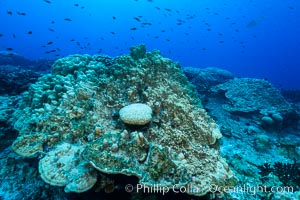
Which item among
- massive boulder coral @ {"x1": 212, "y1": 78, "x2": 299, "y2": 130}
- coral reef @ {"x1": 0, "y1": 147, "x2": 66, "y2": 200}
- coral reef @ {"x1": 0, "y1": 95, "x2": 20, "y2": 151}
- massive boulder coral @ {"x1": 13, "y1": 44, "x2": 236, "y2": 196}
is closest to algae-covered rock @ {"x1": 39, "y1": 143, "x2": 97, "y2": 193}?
massive boulder coral @ {"x1": 13, "y1": 44, "x2": 236, "y2": 196}

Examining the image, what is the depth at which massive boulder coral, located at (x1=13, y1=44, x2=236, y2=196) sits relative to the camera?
9.68ft

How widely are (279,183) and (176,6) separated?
158319 mm

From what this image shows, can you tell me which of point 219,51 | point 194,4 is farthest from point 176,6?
point 219,51

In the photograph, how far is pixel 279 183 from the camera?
5055 millimetres

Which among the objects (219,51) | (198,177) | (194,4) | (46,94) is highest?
(194,4)

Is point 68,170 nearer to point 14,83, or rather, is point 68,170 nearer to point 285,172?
point 285,172

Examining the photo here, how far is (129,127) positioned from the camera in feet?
12.3

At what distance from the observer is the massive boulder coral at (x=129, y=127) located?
2949 mm

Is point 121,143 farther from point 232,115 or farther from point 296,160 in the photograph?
point 232,115

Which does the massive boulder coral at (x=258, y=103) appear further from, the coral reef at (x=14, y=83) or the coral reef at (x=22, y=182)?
the coral reef at (x=14, y=83)

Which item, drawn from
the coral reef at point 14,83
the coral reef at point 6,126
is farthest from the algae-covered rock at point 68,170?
the coral reef at point 14,83

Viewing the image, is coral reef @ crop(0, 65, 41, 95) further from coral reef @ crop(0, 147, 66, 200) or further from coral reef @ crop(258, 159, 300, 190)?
coral reef @ crop(258, 159, 300, 190)

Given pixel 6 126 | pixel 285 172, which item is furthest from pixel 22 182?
pixel 285 172

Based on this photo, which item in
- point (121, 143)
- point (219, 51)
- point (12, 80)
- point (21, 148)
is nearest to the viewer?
point (121, 143)
